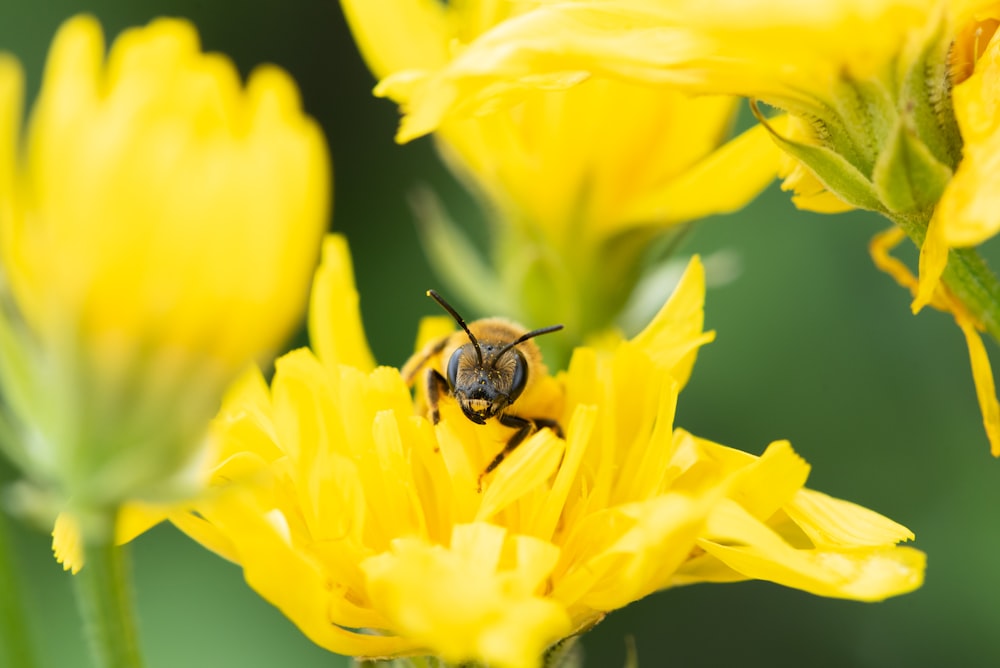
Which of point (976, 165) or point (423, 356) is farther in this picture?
point (423, 356)

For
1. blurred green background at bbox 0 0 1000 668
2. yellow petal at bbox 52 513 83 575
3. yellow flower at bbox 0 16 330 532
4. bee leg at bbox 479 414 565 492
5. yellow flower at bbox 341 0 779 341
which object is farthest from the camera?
blurred green background at bbox 0 0 1000 668

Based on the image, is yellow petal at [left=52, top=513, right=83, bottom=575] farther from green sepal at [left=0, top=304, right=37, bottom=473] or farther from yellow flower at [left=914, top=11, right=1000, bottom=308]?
yellow flower at [left=914, top=11, right=1000, bottom=308]

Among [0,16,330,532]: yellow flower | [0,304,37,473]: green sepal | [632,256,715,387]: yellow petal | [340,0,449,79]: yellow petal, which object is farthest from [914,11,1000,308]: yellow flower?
[340,0,449,79]: yellow petal

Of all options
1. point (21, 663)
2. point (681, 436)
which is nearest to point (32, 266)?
point (21, 663)

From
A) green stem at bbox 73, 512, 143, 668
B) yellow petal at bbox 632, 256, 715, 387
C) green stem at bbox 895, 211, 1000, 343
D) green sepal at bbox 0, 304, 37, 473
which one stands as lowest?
yellow petal at bbox 632, 256, 715, 387

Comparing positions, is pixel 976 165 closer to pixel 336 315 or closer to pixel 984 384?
pixel 984 384

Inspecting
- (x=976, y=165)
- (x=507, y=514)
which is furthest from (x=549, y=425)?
(x=976, y=165)

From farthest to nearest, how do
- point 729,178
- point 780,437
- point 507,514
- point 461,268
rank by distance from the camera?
1. point 780,437
2. point 461,268
3. point 729,178
4. point 507,514
